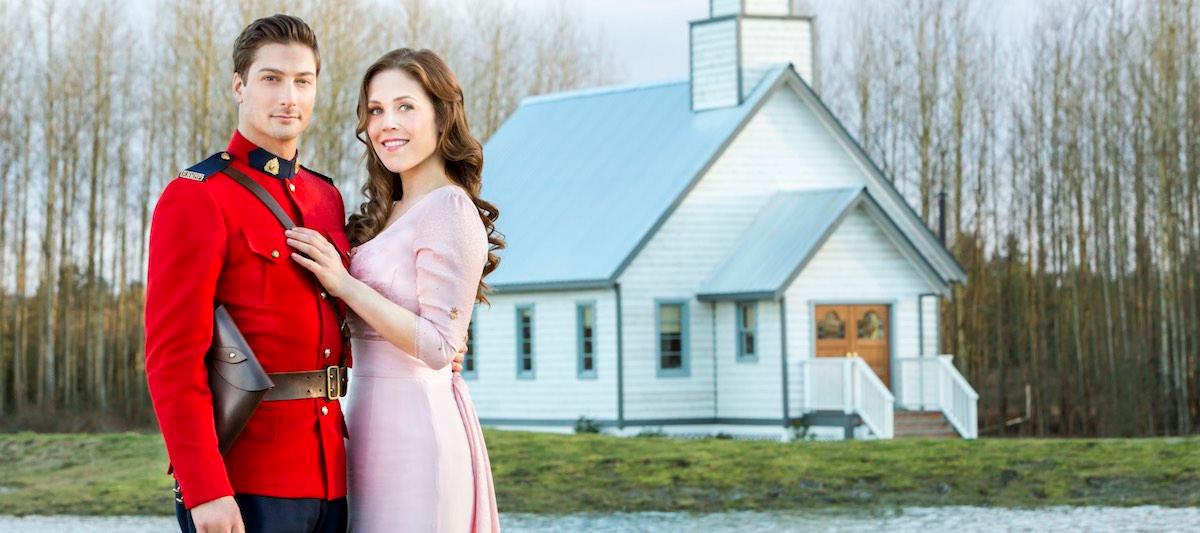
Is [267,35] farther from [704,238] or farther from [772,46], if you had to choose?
[772,46]

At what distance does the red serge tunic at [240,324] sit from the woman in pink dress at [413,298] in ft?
0.34

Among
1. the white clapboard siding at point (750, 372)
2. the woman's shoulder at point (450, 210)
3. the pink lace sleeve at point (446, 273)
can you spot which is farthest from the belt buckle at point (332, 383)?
the white clapboard siding at point (750, 372)

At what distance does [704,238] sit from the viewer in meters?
31.5

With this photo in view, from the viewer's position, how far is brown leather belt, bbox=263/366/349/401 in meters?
4.98

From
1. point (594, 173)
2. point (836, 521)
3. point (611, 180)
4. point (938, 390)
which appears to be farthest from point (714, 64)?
point (836, 521)

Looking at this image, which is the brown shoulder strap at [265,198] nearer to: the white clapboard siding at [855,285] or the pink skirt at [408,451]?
the pink skirt at [408,451]

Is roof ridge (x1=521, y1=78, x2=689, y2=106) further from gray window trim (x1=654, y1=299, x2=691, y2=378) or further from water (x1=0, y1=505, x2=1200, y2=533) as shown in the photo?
water (x1=0, y1=505, x2=1200, y2=533)

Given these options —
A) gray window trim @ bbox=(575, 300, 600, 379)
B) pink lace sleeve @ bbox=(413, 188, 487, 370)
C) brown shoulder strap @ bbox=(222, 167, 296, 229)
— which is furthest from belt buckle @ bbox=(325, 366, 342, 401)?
gray window trim @ bbox=(575, 300, 600, 379)

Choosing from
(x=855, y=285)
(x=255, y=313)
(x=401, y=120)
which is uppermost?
(x=855, y=285)

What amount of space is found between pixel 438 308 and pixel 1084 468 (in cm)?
1407

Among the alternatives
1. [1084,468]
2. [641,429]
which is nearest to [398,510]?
[1084,468]

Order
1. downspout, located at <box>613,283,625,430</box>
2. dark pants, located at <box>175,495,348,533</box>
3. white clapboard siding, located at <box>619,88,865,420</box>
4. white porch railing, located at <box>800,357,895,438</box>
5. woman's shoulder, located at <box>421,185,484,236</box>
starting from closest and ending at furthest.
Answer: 1. dark pants, located at <box>175,495,348,533</box>
2. woman's shoulder, located at <box>421,185,484,236</box>
3. white porch railing, located at <box>800,357,895,438</box>
4. downspout, located at <box>613,283,625,430</box>
5. white clapboard siding, located at <box>619,88,865,420</box>

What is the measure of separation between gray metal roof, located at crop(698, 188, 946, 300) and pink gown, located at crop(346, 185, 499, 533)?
79.5 ft

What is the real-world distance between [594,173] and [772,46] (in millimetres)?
3780
